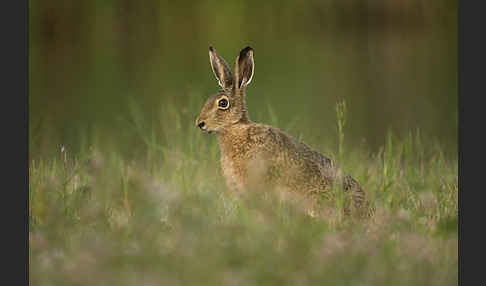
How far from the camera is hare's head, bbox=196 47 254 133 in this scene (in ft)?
21.5

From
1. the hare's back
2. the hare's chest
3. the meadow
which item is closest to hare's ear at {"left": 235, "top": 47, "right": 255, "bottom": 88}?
the hare's back

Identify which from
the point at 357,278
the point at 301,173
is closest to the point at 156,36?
the point at 301,173

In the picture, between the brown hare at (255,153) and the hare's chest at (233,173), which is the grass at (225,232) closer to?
the hare's chest at (233,173)

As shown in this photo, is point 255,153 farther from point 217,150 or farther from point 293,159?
point 217,150

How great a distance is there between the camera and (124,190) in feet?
19.9

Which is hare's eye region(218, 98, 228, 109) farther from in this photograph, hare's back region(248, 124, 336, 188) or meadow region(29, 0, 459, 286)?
meadow region(29, 0, 459, 286)

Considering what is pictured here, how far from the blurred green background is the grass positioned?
1.54 metres

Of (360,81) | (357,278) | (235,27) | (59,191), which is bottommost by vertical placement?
(357,278)

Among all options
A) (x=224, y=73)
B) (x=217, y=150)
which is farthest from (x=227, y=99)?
(x=217, y=150)

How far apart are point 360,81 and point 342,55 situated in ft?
9.01

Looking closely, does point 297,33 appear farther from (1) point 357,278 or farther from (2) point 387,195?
(1) point 357,278

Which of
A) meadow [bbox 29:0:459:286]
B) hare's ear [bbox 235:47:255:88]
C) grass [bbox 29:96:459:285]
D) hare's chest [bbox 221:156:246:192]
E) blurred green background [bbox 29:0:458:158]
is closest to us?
grass [bbox 29:96:459:285]

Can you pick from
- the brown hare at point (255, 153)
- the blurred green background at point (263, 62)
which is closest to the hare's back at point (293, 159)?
the brown hare at point (255, 153)

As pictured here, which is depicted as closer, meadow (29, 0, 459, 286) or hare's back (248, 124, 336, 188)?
meadow (29, 0, 459, 286)
